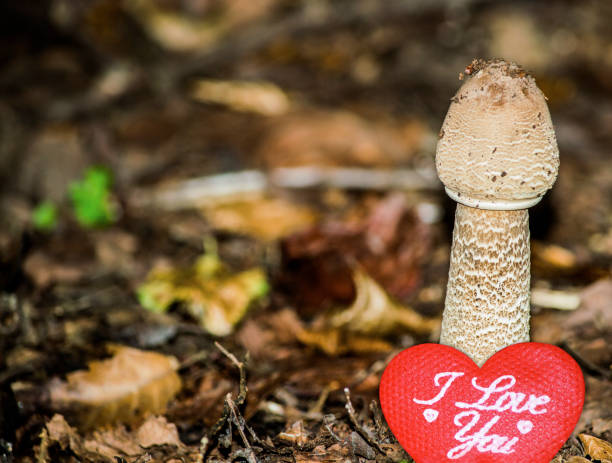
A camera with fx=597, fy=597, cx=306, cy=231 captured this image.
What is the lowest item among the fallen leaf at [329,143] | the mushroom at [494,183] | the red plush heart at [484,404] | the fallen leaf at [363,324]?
the fallen leaf at [363,324]

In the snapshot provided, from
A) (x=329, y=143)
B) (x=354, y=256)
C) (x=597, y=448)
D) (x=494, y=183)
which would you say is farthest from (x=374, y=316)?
(x=329, y=143)

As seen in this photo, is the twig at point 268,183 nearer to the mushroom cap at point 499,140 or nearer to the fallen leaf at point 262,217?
the fallen leaf at point 262,217

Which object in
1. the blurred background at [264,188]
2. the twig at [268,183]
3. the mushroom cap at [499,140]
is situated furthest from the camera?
the twig at [268,183]

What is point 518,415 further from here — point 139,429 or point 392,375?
point 139,429

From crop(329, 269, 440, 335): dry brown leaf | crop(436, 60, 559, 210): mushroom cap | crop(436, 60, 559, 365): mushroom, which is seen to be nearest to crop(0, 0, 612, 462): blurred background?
crop(329, 269, 440, 335): dry brown leaf

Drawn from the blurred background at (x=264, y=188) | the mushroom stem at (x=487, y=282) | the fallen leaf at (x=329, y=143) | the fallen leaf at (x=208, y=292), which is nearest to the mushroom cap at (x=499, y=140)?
the mushroom stem at (x=487, y=282)

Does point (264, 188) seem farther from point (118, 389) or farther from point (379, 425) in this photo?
point (379, 425)
